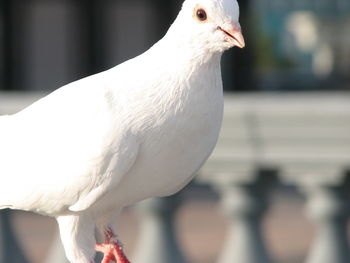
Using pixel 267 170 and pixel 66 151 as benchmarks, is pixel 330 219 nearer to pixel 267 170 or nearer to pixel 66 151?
pixel 267 170

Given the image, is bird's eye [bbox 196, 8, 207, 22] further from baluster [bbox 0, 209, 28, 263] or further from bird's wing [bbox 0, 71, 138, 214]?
baluster [bbox 0, 209, 28, 263]

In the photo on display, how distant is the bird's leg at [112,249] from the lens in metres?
3.78

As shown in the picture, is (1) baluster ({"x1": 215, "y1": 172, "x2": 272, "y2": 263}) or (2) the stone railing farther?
(1) baluster ({"x1": 215, "y1": 172, "x2": 272, "y2": 263})

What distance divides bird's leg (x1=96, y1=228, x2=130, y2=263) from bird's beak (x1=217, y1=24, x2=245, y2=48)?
806 mm

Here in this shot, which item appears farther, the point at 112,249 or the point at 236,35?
the point at 112,249

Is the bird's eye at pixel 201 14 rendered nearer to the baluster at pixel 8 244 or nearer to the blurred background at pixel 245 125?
the blurred background at pixel 245 125

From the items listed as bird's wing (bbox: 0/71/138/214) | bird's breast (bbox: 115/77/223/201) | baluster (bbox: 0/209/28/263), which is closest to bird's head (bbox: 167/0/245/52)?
bird's breast (bbox: 115/77/223/201)

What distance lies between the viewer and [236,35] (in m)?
3.39

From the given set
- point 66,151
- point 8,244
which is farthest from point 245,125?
point 66,151

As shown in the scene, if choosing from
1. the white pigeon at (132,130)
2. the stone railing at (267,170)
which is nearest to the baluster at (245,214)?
the stone railing at (267,170)

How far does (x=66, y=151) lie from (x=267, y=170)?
173 inches

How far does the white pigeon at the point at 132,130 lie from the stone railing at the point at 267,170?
3.89 m

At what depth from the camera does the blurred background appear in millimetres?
7594

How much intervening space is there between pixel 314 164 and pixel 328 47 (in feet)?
58.8
